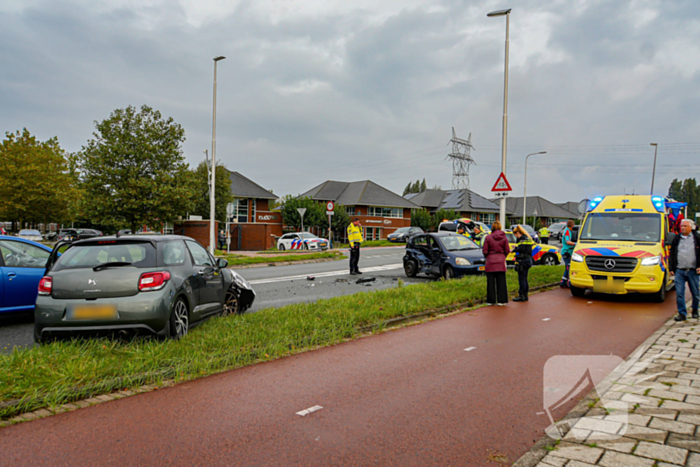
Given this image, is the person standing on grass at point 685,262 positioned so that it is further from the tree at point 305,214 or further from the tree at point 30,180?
the tree at point 305,214

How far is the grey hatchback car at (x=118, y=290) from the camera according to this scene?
224 inches

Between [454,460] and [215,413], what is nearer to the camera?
[454,460]

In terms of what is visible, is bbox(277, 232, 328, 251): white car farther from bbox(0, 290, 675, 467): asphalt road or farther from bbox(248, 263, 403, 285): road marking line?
bbox(0, 290, 675, 467): asphalt road

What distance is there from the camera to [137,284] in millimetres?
5867

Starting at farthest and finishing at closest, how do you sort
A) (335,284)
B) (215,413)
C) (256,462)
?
(335,284) < (215,413) < (256,462)

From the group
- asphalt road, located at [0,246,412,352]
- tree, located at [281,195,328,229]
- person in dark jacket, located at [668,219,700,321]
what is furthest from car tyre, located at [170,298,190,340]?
tree, located at [281,195,328,229]

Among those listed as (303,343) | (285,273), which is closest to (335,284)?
(285,273)

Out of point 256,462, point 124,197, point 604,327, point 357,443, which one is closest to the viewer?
point 256,462

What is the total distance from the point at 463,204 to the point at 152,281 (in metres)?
71.7

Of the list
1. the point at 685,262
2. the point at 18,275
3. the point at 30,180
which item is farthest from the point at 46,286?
the point at 30,180

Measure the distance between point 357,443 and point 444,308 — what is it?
19.7 ft

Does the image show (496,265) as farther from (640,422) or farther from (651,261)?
(640,422)

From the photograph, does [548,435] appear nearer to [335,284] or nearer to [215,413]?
[215,413]

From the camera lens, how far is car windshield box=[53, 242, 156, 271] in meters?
6.05
